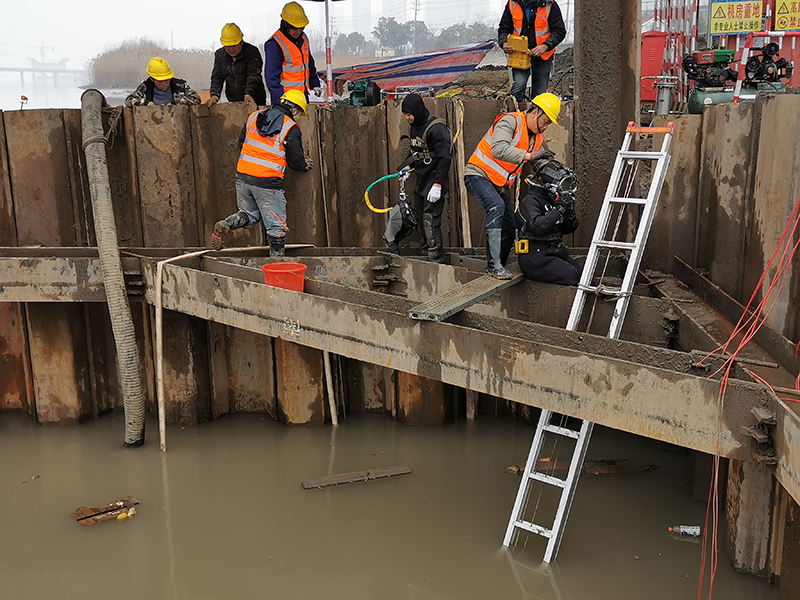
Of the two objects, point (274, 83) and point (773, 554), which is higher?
point (274, 83)

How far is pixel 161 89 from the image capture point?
869 centimetres

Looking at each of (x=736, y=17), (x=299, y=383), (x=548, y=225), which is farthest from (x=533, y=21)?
(x=736, y=17)

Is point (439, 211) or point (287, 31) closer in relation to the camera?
point (439, 211)

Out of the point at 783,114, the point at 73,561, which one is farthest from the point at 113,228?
the point at 783,114

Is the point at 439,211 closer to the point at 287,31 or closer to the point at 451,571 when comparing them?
the point at 287,31

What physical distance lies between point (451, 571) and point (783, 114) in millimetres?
3530

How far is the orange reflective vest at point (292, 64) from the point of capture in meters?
8.02

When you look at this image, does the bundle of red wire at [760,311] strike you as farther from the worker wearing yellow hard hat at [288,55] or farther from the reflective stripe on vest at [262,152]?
the worker wearing yellow hard hat at [288,55]

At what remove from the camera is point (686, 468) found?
6168 millimetres

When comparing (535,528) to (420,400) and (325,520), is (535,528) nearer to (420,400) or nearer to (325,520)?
(325,520)

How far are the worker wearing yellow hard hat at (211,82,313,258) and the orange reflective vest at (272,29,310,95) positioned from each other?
1.20 metres

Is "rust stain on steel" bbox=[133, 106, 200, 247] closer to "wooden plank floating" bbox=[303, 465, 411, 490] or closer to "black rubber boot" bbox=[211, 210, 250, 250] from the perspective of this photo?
"black rubber boot" bbox=[211, 210, 250, 250]

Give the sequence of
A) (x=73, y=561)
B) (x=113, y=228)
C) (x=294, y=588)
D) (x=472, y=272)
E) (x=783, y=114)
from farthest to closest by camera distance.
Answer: (x=113, y=228) → (x=472, y=272) → (x=73, y=561) → (x=294, y=588) → (x=783, y=114)

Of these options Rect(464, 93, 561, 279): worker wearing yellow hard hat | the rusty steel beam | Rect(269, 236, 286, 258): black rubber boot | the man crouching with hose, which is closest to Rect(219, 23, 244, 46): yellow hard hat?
Rect(269, 236, 286, 258): black rubber boot
